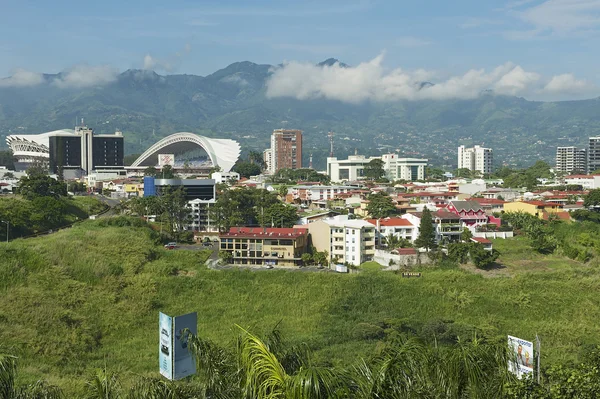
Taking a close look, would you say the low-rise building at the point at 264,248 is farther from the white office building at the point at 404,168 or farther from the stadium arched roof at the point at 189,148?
the stadium arched roof at the point at 189,148

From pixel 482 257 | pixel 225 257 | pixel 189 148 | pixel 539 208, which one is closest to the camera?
pixel 482 257

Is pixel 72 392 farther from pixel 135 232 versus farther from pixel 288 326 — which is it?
pixel 135 232

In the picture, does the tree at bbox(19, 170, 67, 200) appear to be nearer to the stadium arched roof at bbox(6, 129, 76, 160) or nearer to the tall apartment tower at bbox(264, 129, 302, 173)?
the stadium arched roof at bbox(6, 129, 76, 160)

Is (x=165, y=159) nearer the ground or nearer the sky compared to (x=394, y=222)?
nearer the sky

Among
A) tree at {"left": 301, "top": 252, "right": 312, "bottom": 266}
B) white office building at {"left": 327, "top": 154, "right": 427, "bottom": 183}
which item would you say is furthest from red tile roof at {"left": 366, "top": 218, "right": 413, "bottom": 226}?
white office building at {"left": 327, "top": 154, "right": 427, "bottom": 183}

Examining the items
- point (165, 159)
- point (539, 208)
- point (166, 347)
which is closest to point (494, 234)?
point (539, 208)

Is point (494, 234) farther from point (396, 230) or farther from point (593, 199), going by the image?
point (593, 199)

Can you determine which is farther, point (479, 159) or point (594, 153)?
point (479, 159)
